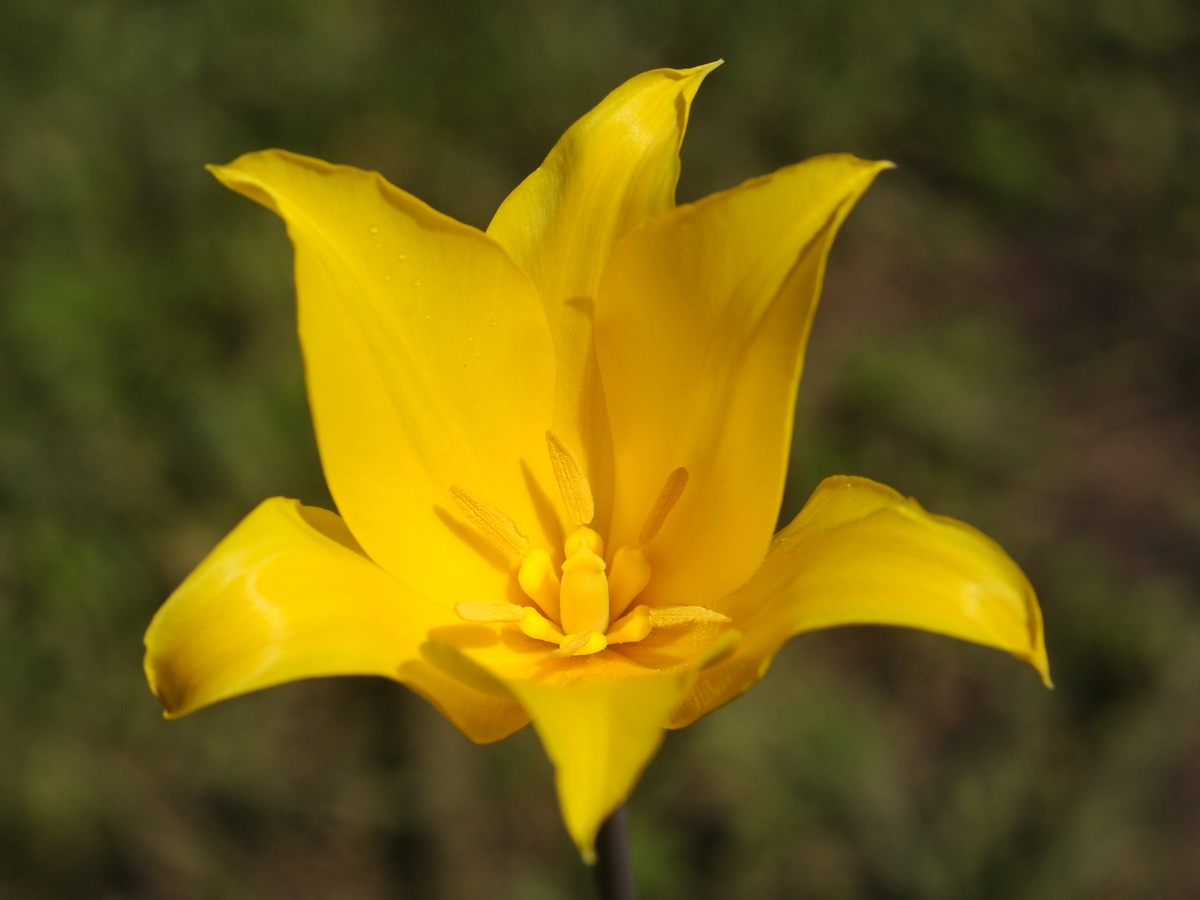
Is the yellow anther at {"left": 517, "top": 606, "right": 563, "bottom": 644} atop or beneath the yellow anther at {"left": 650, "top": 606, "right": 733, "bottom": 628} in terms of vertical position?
beneath

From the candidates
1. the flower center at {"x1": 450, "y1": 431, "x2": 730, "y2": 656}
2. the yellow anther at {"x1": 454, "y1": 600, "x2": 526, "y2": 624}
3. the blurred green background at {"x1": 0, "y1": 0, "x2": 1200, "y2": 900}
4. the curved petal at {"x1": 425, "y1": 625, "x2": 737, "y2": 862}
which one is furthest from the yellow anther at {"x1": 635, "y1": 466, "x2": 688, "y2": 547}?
the blurred green background at {"x1": 0, "y1": 0, "x2": 1200, "y2": 900}

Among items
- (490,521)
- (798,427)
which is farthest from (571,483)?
(798,427)

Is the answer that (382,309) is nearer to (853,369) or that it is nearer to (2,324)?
(2,324)

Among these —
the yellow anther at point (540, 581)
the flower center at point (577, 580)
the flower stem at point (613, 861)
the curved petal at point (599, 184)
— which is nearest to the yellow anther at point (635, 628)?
the flower center at point (577, 580)

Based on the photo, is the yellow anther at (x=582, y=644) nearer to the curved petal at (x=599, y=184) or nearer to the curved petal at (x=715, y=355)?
the curved petal at (x=715, y=355)

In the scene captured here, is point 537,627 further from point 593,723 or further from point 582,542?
point 593,723

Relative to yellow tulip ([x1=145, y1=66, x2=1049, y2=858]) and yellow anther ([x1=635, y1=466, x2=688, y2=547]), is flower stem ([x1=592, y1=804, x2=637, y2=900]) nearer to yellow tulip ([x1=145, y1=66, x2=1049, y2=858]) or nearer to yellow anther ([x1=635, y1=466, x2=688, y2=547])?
yellow tulip ([x1=145, y1=66, x2=1049, y2=858])

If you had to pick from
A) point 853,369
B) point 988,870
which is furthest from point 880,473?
point 988,870
